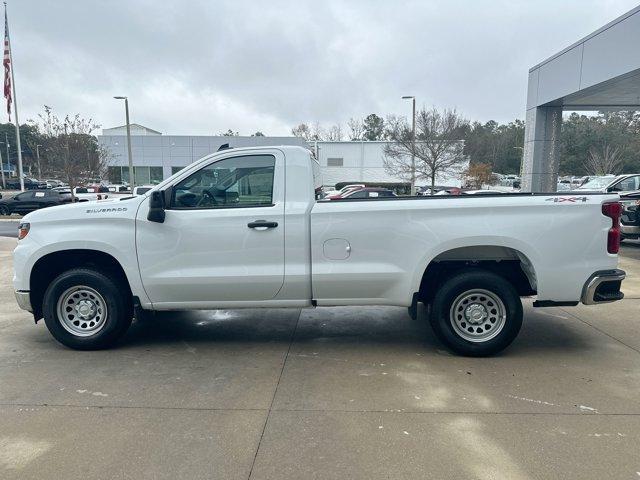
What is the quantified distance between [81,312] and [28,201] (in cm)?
2562

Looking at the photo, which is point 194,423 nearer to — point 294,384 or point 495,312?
point 294,384

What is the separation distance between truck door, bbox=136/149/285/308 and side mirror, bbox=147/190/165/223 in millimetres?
96

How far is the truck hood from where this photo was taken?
4.89m

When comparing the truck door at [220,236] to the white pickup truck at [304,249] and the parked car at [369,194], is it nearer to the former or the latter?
the white pickup truck at [304,249]

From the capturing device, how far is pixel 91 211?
16.1 ft

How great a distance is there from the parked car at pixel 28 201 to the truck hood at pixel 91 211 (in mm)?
24349

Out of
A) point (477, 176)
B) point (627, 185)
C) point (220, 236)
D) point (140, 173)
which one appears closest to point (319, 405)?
point (220, 236)

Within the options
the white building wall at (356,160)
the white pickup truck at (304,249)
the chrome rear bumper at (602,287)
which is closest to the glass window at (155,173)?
the white building wall at (356,160)

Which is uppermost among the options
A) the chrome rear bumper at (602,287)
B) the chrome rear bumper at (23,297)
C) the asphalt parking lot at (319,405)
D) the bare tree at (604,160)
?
the bare tree at (604,160)

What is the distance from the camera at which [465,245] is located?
4.63 m

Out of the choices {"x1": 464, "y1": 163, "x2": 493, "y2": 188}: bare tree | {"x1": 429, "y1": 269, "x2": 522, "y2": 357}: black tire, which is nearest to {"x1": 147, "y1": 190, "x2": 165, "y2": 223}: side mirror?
{"x1": 429, "y1": 269, "x2": 522, "y2": 357}: black tire

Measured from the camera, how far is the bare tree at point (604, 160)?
46.2m

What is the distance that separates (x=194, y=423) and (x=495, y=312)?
118 inches

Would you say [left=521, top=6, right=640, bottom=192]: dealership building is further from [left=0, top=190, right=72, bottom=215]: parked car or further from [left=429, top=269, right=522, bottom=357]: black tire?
[left=0, top=190, right=72, bottom=215]: parked car
